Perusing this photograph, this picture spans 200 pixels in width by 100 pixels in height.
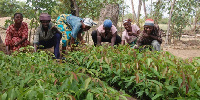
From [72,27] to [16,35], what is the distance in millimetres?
1234

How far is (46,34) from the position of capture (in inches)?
165

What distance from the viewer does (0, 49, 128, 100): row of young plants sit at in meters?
1.55

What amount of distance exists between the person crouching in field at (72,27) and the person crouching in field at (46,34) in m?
0.32

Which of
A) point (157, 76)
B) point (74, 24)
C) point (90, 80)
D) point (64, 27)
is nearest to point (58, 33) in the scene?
point (74, 24)

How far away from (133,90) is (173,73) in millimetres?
558

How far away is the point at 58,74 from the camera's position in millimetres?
2188

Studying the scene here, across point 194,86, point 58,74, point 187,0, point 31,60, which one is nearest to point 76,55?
point 31,60

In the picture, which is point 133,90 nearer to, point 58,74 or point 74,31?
point 58,74

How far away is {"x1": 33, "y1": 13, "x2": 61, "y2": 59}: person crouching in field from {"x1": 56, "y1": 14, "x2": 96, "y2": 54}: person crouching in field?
32 cm

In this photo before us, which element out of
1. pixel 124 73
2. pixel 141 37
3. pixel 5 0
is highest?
pixel 5 0

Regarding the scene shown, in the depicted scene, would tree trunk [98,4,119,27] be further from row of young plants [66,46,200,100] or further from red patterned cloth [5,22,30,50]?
row of young plants [66,46,200,100]

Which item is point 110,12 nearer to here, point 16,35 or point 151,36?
point 151,36

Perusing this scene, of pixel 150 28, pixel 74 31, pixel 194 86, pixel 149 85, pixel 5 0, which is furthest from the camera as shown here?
pixel 5 0

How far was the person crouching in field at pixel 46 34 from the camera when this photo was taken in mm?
3912
